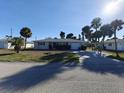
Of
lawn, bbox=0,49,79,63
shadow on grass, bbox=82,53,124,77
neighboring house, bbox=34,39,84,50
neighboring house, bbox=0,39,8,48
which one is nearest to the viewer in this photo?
shadow on grass, bbox=82,53,124,77

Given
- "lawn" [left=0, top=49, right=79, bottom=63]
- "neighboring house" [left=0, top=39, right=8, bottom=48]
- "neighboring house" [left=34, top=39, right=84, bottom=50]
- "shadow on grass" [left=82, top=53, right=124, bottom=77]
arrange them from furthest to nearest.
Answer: "neighboring house" [left=0, top=39, right=8, bottom=48], "neighboring house" [left=34, top=39, right=84, bottom=50], "lawn" [left=0, top=49, right=79, bottom=63], "shadow on grass" [left=82, top=53, right=124, bottom=77]

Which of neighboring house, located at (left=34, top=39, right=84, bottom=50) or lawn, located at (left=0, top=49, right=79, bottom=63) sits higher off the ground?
neighboring house, located at (left=34, top=39, right=84, bottom=50)

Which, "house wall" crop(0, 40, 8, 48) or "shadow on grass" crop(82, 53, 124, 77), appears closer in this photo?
"shadow on grass" crop(82, 53, 124, 77)

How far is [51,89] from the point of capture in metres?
8.61

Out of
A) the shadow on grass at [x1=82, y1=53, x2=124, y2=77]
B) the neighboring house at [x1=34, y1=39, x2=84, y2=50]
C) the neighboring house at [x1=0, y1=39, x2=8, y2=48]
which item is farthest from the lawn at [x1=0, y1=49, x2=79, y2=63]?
the neighboring house at [x1=0, y1=39, x2=8, y2=48]

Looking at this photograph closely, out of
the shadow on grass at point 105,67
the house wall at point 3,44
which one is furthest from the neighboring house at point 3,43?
the shadow on grass at point 105,67

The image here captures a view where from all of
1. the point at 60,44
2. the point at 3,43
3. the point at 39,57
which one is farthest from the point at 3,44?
the point at 39,57

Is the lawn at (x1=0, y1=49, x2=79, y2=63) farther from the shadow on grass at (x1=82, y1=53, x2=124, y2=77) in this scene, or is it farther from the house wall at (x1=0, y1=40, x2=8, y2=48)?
the house wall at (x1=0, y1=40, x2=8, y2=48)

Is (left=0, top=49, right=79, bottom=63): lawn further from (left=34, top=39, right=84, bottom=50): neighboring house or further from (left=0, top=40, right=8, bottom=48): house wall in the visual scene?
(left=0, top=40, right=8, bottom=48): house wall

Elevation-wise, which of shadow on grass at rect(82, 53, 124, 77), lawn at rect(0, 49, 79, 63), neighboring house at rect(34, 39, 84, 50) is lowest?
shadow on grass at rect(82, 53, 124, 77)

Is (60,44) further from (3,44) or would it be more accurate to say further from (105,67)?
(105,67)

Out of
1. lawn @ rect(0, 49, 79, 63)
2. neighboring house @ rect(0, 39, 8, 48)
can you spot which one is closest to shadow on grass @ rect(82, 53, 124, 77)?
lawn @ rect(0, 49, 79, 63)

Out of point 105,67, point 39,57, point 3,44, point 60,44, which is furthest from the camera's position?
point 3,44

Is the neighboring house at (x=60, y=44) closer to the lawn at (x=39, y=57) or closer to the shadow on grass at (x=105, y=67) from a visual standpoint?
the lawn at (x=39, y=57)
